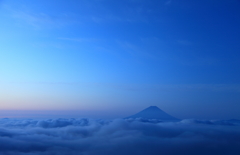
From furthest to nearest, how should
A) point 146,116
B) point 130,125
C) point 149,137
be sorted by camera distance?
point 146,116 < point 130,125 < point 149,137

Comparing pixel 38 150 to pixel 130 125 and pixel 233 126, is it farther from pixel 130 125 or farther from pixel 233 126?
pixel 233 126

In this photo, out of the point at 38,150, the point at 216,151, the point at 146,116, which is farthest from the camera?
the point at 146,116

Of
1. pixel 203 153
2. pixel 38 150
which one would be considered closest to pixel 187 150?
pixel 203 153

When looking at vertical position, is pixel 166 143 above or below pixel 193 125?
below

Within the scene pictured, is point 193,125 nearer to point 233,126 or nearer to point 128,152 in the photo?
point 233,126

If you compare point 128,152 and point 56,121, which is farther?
point 56,121

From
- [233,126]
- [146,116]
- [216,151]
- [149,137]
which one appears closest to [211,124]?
[233,126]

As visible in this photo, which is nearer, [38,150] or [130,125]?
[38,150]

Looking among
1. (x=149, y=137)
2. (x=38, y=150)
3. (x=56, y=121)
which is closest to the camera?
(x=38, y=150)

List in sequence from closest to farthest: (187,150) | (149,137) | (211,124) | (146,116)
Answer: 1. (187,150)
2. (211,124)
3. (149,137)
4. (146,116)
